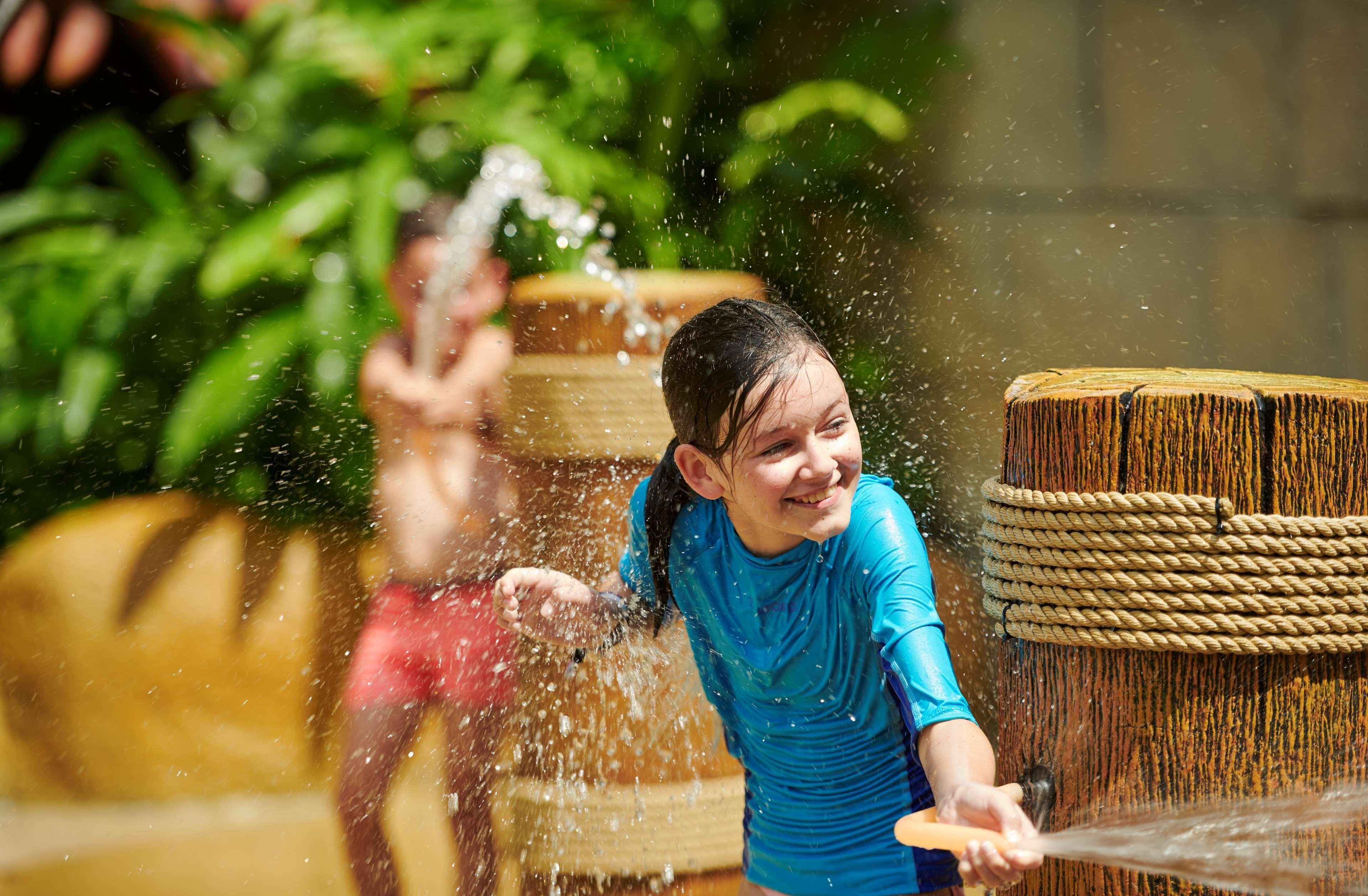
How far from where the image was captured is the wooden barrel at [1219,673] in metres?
1.57

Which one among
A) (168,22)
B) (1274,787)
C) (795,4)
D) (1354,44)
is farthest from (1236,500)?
(168,22)

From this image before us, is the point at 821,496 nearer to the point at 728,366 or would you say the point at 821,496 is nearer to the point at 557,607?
the point at 728,366

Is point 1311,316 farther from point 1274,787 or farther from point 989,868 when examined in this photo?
point 989,868

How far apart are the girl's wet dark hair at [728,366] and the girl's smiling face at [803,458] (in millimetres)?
21

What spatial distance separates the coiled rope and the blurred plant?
10.3ft

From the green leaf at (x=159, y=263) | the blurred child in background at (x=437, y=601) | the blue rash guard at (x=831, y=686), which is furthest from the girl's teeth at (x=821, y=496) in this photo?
the green leaf at (x=159, y=263)

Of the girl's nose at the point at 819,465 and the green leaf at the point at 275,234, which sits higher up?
the green leaf at the point at 275,234

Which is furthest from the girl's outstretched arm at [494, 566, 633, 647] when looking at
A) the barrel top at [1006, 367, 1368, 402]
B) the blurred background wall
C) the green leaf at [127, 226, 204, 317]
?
the green leaf at [127, 226, 204, 317]

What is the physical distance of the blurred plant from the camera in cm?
461

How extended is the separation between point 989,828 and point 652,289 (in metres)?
2.22

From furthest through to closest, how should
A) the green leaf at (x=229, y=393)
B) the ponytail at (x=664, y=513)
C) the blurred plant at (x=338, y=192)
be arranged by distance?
the blurred plant at (x=338, y=192) < the green leaf at (x=229, y=393) < the ponytail at (x=664, y=513)

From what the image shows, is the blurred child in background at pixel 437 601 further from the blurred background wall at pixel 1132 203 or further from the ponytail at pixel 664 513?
the blurred background wall at pixel 1132 203

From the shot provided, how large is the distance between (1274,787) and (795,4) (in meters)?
4.13

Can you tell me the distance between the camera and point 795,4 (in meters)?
4.87
